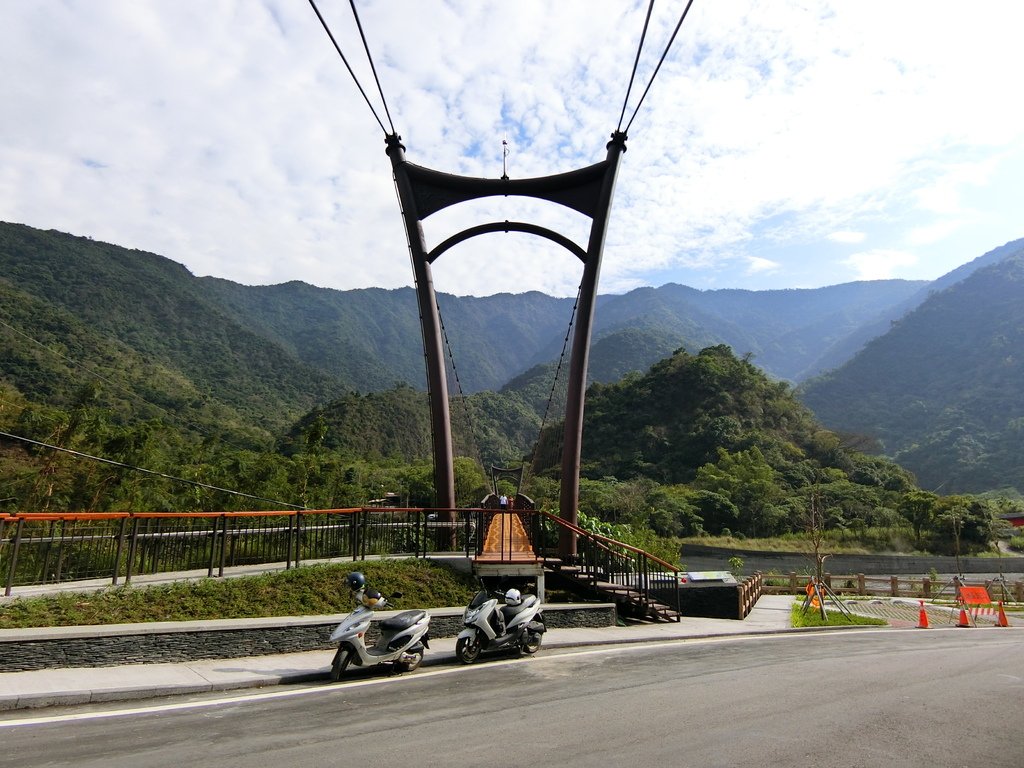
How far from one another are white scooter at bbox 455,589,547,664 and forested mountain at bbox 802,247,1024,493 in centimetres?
13381

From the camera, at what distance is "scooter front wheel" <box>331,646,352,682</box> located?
23.4 feet

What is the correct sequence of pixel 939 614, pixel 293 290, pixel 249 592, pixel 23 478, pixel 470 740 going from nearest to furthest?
pixel 470 740, pixel 249 592, pixel 939 614, pixel 23 478, pixel 293 290

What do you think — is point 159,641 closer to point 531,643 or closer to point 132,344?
point 531,643

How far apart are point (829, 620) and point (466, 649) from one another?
1157cm

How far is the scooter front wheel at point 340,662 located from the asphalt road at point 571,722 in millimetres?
200

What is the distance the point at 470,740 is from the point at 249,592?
5545 mm

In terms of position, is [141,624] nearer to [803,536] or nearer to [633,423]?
[803,536]

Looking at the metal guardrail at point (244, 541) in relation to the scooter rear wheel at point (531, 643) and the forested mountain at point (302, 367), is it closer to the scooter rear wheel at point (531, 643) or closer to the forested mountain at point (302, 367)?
the scooter rear wheel at point (531, 643)

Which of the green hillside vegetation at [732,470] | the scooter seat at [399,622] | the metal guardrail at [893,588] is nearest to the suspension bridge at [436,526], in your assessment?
the scooter seat at [399,622]

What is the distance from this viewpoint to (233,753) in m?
4.63

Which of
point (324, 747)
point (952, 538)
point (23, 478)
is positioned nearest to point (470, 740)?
point (324, 747)

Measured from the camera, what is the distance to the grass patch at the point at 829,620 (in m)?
15.6

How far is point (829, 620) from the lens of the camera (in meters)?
16.3

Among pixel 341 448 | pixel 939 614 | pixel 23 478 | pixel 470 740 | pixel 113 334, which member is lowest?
pixel 939 614
